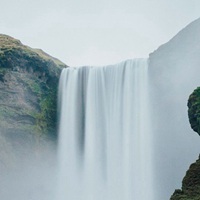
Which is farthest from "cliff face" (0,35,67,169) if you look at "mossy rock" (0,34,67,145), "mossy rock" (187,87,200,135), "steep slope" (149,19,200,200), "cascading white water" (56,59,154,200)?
"mossy rock" (187,87,200,135)

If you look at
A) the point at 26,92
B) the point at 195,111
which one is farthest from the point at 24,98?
the point at 195,111

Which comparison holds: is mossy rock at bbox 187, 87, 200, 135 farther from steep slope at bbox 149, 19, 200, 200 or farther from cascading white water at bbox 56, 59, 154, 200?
cascading white water at bbox 56, 59, 154, 200

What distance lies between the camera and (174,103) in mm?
32750

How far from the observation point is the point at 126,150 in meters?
31.8

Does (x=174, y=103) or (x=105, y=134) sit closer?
(x=174, y=103)

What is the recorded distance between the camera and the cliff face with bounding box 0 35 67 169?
1194 inches

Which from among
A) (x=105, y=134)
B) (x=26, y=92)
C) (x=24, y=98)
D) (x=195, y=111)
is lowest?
(x=195, y=111)

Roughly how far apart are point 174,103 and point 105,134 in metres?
7.58

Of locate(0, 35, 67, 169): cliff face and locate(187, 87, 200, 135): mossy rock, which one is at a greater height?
locate(0, 35, 67, 169): cliff face

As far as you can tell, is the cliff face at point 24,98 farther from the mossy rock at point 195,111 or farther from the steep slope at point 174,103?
the mossy rock at point 195,111

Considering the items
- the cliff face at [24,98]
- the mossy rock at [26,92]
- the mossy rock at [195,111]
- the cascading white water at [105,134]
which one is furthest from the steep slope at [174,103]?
the mossy rock at [195,111]

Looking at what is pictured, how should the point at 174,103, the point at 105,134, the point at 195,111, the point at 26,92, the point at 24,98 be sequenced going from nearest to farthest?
1. the point at 195,111
2. the point at 24,98
3. the point at 26,92
4. the point at 174,103
5. the point at 105,134

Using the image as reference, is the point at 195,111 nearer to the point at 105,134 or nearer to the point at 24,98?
the point at 105,134

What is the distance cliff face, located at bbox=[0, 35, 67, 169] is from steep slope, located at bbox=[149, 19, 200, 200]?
10646 millimetres
